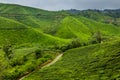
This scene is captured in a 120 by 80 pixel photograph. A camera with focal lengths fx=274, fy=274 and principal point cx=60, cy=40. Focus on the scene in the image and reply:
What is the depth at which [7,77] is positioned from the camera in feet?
348

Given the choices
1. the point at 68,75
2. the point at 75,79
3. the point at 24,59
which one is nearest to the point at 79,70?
the point at 68,75

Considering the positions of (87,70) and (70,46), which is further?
(70,46)

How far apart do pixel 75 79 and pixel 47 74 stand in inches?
813

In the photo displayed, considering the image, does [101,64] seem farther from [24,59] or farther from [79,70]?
[24,59]

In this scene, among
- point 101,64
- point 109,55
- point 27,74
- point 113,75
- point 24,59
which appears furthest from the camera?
point 24,59

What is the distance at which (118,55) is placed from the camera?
9912 cm

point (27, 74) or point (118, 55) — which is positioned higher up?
point (118, 55)

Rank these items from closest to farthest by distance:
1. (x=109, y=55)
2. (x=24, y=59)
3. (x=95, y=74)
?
(x=95, y=74) < (x=109, y=55) < (x=24, y=59)

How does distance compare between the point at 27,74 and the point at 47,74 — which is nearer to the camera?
the point at 47,74

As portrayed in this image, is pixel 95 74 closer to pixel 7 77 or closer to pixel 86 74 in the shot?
pixel 86 74

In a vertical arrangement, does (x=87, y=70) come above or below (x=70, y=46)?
below

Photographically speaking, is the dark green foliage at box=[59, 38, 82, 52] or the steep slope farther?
the dark green foliage at box=[59, 38, 82, 52]

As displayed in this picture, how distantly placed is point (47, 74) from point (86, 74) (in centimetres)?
2039

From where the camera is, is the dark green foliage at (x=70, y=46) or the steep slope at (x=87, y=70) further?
the dark green foliage at (x=70, y=46)
